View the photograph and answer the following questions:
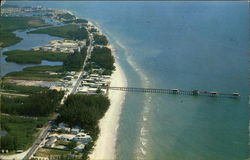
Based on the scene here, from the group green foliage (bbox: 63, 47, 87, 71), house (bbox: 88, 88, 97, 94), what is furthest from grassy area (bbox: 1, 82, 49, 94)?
green foliage (bbox: 63, 47, 87, 71)

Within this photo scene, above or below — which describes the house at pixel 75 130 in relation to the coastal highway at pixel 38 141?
above

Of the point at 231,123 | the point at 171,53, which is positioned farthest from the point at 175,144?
the point at 171,53

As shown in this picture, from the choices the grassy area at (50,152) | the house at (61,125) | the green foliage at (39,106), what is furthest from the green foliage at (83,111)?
the grassy area at (50,152)

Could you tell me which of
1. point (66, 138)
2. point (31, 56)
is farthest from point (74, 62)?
point (66, 138)

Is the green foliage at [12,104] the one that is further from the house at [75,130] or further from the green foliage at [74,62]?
the green foliage at [74,62]

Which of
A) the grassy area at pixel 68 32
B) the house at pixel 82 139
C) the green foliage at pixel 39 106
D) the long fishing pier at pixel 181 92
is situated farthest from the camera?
the grassy area at pixel 68 32

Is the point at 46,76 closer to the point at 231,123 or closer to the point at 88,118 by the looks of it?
the point at 88,118
